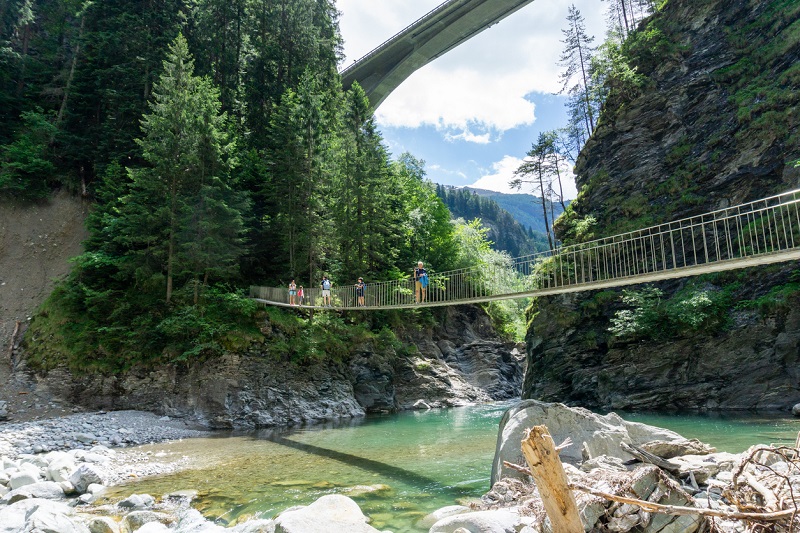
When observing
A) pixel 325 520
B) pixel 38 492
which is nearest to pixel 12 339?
pixel 38 492

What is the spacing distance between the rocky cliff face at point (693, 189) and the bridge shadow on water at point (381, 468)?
41.7ft

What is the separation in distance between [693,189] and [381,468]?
1951 centimetres

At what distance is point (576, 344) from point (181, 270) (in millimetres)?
17188

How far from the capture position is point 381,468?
9.46 metres

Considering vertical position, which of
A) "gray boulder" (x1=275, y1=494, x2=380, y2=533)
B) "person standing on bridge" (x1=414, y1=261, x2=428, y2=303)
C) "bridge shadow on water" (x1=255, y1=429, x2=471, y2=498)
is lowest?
"bridge shadow on water" (x1=255, y1=429, x2=471, y2=498)

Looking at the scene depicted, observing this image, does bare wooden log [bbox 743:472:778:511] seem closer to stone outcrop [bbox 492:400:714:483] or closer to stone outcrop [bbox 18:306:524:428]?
stone outcrop [bbox 492:400:714:483]

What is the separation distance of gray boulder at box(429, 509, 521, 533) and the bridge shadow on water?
2.30 metres

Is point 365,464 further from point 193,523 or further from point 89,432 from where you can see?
point 89,432

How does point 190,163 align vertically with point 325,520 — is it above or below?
above

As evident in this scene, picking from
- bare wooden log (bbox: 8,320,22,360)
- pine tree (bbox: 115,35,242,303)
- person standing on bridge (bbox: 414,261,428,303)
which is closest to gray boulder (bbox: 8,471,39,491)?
person standing on bridge (bbox: 414,261,428,303)

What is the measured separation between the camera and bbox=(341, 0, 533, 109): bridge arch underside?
1352 inches

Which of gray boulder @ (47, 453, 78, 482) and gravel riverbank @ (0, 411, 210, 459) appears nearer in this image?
gray boulder @ (47, 453, 78, 482)

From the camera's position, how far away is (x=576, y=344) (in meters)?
21.3

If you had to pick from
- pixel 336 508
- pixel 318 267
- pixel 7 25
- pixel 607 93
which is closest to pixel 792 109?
pixel 607 93
